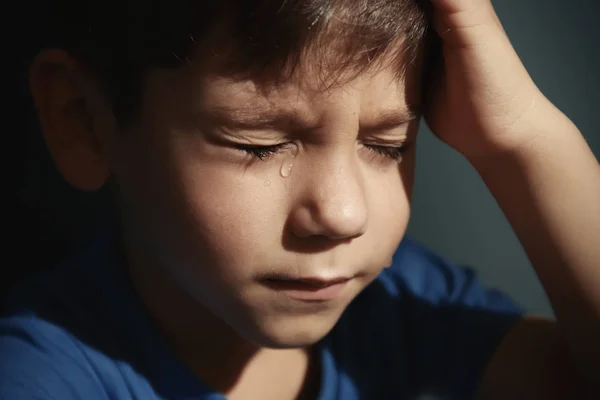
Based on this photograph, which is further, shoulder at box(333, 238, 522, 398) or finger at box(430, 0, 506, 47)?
shoulder at box(333, 238, 522, 398)

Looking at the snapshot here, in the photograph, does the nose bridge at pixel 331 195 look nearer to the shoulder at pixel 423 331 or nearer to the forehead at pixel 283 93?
the forehead at pixel 283 93

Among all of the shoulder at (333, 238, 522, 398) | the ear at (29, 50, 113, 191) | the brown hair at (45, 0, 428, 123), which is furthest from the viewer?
the shoulder at (333, 238, 522, 398)

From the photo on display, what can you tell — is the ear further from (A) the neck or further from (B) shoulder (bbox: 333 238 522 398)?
(B) shoulder (bbox: 333 238 522 398)

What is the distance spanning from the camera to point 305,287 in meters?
0.61

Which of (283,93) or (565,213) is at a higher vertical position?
(283,93)

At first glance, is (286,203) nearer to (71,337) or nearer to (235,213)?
(235,213)

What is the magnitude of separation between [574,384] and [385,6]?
0.46 m

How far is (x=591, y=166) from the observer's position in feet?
2.33

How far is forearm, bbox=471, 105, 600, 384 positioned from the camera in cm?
69

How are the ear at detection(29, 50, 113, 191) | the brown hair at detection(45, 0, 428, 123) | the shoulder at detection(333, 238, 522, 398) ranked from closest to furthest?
the brown hair at detection(45, 0, 428, 123)
the ear at detection(29, 50, 113, 191)
the shoulder at detection(333, 238, 522, 398)

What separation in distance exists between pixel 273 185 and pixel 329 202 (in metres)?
0.05

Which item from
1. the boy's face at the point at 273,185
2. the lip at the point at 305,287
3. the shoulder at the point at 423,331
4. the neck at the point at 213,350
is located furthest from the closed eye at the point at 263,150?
the shoulder at the point at 423,331

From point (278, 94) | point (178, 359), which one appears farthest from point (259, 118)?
point (178, 359)

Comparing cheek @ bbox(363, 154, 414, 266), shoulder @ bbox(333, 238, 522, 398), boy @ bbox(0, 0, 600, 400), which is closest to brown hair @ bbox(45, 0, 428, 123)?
boy @ bbox(0, 0, 600, 400)
